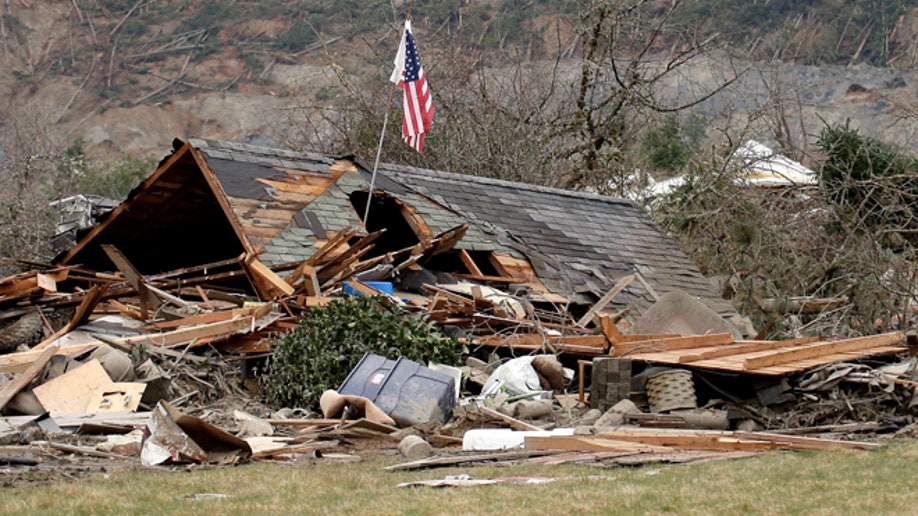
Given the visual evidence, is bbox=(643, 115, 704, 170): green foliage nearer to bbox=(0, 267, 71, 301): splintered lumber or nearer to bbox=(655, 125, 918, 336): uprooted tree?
bbox=(655, 125, 918, 336): uprooted tree

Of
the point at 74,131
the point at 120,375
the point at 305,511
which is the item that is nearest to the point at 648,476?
the point at 305,511

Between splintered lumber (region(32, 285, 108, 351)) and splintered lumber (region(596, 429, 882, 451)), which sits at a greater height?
splintered lumber (region(32, 285, 108, 351))

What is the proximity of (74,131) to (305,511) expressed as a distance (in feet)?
219

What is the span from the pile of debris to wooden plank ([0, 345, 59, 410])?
3 cm

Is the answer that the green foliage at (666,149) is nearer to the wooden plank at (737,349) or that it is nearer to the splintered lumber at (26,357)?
the wooden plank at (737,349)

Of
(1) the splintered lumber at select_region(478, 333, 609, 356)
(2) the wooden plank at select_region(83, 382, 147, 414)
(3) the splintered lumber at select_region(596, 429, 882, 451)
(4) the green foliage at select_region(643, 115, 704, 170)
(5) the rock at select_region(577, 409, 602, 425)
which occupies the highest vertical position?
(3) the splintered lumber at select_region(596, 429, 882, 451)

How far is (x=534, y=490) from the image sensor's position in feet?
24.1

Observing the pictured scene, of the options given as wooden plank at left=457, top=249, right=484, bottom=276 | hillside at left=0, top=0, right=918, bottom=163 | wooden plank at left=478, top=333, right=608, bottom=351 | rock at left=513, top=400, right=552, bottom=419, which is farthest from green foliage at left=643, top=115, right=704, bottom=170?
rock at left=513, top=400, right=552, bottom=419

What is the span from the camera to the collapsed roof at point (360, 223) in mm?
15539

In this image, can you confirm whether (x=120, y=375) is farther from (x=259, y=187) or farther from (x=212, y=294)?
(x=259, y=187)

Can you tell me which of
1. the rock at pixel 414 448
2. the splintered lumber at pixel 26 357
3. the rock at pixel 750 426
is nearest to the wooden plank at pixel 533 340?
the rock at pixel 750 426

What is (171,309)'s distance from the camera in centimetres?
1427

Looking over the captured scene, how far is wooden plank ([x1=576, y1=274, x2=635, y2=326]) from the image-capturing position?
591 inches

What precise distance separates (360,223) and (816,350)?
20.5 ft
